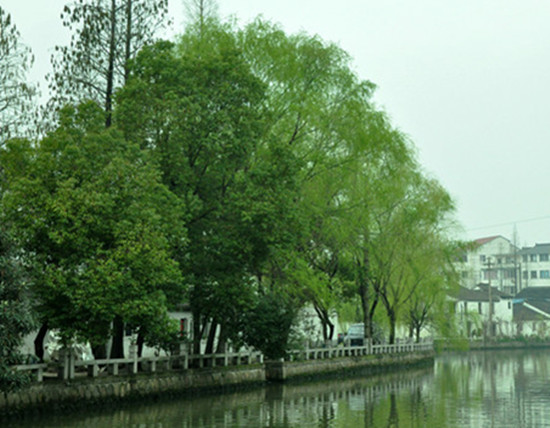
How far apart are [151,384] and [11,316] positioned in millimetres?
8716

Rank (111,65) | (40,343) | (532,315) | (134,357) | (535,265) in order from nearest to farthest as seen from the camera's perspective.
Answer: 1. (40,343)
2. (134,357)
3. (111,65)
4. (532,315)
5. (535,265)

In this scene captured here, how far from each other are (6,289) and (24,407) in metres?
3.53

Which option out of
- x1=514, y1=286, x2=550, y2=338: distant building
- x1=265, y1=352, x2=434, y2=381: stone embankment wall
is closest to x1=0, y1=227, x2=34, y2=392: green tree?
x1=265, y1=352, x2=434, y2=381: stone embankment wall

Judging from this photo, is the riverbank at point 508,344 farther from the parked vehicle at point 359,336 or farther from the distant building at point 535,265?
the distant building at point 535,265

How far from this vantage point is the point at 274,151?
100 feet

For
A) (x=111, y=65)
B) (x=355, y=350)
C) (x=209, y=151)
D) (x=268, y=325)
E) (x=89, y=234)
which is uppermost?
(x=111, y=65)

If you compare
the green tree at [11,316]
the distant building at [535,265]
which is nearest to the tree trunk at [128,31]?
the green tree at [11,316]

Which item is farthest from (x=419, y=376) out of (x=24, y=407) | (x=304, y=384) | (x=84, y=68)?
(x=24, y=407)

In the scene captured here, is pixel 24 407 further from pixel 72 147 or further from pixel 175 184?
pixel 175 184

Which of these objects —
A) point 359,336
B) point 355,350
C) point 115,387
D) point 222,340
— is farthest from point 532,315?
point 115,387

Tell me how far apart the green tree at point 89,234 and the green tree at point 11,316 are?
94.3 inches

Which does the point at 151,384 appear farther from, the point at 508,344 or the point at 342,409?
the point at 508,344

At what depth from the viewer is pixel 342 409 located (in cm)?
2583

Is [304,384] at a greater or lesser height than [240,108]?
lesser
